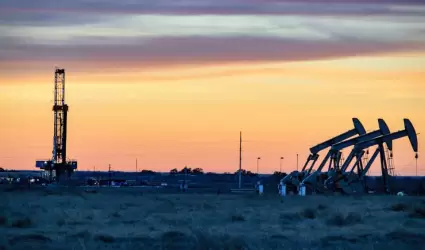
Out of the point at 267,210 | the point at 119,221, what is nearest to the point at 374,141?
the point at 267,210

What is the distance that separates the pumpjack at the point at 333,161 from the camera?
323 feet

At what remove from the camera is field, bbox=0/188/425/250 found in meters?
39.9

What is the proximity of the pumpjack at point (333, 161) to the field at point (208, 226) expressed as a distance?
69.7ft

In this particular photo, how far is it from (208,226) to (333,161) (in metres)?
51.6

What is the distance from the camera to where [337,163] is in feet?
329

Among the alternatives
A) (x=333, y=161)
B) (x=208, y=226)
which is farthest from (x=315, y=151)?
(x=208, y=226)

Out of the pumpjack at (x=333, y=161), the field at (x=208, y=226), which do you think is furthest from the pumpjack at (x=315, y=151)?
the field at (x=208, y=226)

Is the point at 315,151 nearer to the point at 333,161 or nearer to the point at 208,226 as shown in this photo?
the point at 333,161

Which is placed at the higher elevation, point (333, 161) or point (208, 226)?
point (333, 161)

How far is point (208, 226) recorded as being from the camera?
5084cm

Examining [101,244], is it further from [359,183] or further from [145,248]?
[359,183]

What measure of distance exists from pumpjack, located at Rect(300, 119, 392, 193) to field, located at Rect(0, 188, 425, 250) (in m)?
Result: 21.2

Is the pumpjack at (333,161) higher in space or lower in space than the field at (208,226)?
higher

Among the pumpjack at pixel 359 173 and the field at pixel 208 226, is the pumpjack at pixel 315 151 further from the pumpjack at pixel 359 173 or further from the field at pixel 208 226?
the field at pixel 208 226
